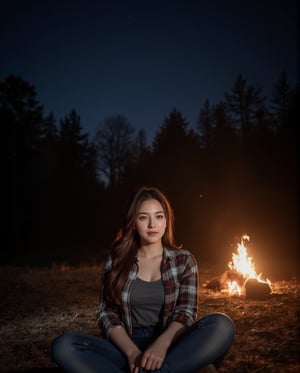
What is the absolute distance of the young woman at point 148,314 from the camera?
2701 millimetres

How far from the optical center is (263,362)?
388 cm

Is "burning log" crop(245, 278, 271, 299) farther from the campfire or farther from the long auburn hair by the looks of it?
the long auburn hair

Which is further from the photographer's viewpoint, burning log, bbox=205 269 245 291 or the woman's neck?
burning log, bbox=205 269 245 291

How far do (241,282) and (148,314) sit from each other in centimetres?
563

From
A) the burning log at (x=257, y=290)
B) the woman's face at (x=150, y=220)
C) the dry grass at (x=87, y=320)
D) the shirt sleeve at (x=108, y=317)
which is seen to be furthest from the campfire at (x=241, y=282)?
the shirt sleeve at (x=108, y=317)

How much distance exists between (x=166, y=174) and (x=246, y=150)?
625 centimetres

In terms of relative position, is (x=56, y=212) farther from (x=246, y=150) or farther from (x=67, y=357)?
(x=67, y=357)

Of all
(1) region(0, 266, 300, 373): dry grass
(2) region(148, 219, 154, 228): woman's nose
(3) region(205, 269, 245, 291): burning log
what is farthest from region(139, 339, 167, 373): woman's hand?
(3) region(205, 269, 245, 291): burning log

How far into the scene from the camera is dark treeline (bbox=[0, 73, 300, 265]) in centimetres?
1777

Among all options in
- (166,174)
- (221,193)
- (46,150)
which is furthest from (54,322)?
(46,150)

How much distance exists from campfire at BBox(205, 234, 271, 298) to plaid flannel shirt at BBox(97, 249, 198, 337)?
4359 millimetres

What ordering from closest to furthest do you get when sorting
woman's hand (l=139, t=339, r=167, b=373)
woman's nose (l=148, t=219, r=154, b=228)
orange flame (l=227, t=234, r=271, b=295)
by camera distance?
woman's hand (l=139, t=339, r=167, b=373) → woman's nose (l=148, t=219, r=154, b=228) → orange flame (l=227, t=234, r=271, b=295)

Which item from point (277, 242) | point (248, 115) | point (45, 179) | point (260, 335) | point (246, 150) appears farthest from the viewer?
point (248, 115)

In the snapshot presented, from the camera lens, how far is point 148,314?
3156 millimetres
